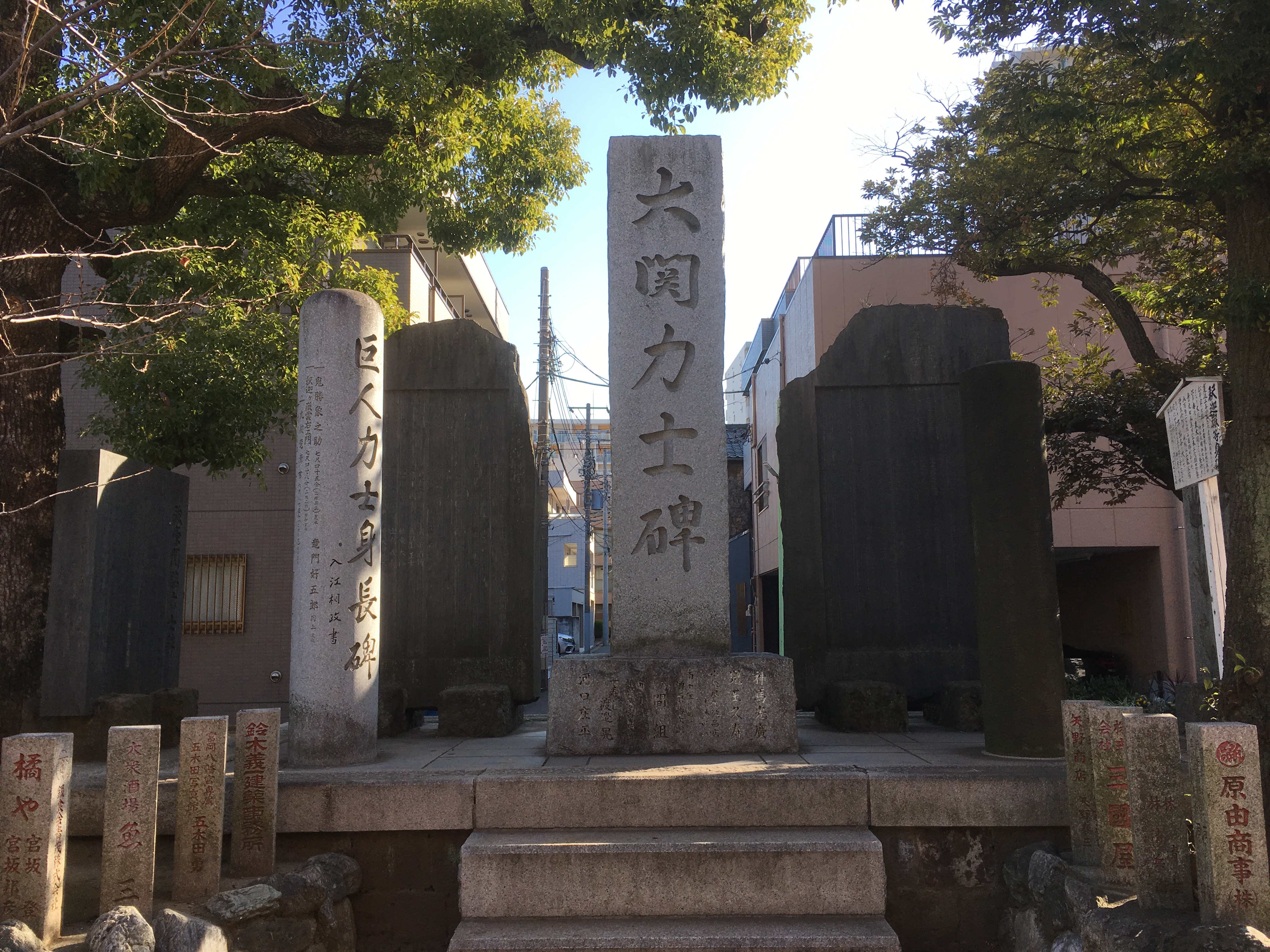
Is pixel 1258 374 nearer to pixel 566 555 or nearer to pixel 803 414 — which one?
pixel 803 414

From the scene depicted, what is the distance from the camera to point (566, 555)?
145 feet

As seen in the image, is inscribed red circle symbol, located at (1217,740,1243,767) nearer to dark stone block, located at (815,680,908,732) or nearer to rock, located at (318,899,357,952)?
dark stone block, located at (815,680,908,732)

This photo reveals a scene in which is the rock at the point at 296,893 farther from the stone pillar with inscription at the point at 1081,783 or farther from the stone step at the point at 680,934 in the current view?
the stone pillar with inscription at the point at 1081,783

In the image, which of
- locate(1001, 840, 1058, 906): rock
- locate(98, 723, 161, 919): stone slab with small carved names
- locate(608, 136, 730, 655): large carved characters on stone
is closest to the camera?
locate(98, 723, 161, 919): stone slab with small carved names

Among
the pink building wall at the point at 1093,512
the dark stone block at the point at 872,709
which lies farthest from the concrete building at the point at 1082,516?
the dark stone block at the point at 872,709

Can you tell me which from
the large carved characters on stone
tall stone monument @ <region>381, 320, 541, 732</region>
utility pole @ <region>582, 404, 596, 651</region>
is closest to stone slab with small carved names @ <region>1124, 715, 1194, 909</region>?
the large carved characters on stone

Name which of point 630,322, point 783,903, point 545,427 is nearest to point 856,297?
point 545,427

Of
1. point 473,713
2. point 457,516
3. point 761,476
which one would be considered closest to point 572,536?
point 761,476

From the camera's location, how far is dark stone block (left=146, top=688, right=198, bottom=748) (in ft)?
25.6

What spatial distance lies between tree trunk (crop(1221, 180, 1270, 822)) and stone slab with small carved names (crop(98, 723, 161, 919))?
605 cm

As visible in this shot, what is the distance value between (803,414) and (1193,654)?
33.1ft

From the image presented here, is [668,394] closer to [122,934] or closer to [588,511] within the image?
[122,934]

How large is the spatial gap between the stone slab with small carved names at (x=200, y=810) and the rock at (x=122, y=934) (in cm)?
62

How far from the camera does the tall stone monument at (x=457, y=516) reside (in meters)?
8.74
